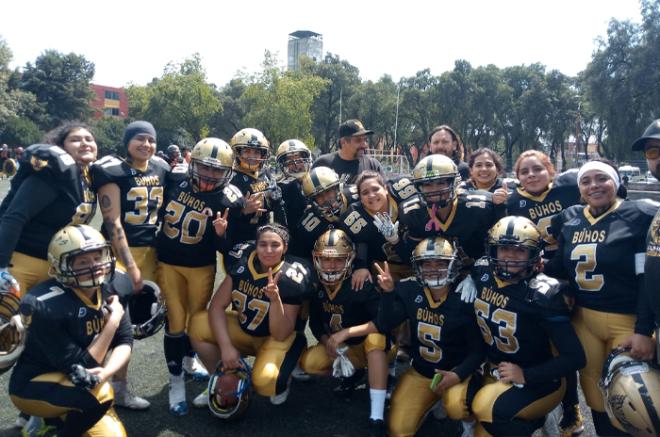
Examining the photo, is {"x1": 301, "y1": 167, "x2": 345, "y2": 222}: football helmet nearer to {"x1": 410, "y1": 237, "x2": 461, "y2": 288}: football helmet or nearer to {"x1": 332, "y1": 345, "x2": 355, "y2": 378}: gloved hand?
{"x1": 410, "y1": 237, "x2": 461, "y2": 288}: football helmet

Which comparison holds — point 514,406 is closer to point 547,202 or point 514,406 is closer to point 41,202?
point 547,202

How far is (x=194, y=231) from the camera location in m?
4.82

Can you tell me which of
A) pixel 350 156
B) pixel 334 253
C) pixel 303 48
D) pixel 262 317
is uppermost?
pixel 303 48

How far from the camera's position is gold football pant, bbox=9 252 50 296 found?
407 cm

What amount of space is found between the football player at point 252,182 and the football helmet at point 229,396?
138cm

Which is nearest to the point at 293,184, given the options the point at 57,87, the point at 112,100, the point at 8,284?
the point at 8,284

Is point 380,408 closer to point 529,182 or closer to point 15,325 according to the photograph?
point 529,182

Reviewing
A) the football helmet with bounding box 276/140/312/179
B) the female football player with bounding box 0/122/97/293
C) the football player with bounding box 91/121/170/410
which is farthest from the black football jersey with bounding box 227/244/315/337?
the female football player with bounding box 0/122/97/293

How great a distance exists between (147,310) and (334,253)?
179 cm

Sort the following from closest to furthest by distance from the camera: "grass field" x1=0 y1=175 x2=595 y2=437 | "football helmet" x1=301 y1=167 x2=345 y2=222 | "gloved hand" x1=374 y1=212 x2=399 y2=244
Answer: "grass field" x1=0 y1=175 x2=595 y2=437 < "gloved hand" x1=374 y1=212 x2=399 y2=244 < "football helmet" x1=301 y1=167 x2=345 y2=222

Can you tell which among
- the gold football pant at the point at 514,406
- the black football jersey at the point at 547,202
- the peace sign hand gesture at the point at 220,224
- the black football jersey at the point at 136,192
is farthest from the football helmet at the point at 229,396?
the black football jersey at the point at 547,202

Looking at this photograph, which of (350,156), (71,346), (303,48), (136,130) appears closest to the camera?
(71,346)

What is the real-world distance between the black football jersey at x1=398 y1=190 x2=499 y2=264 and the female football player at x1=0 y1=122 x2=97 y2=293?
281 cm

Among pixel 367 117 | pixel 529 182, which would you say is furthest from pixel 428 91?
pixel 529 182
